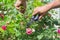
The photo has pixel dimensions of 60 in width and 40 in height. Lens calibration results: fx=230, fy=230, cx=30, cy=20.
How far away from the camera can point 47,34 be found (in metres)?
1.50

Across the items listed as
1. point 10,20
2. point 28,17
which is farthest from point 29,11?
point 10,20

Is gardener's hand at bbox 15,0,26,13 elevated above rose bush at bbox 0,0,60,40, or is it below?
above

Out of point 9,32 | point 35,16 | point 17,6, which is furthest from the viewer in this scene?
point 17,6

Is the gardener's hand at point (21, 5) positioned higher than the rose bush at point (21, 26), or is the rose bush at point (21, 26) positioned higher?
the gardener's hand at point (21, 5)

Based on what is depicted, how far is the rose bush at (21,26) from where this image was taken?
4.88 ft

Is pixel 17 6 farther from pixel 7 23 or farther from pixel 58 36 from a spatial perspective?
pixel 58 36

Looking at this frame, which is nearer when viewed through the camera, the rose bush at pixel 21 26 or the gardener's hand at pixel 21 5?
the rose bush at pixel 21 26

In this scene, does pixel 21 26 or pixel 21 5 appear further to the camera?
pixel 21 5

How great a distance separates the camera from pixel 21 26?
1542 millimetres

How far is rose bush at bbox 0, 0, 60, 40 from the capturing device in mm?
1487

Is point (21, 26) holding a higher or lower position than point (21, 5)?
lower

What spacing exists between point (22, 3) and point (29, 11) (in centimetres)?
13

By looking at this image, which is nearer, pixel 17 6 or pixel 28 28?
pixel 28 28

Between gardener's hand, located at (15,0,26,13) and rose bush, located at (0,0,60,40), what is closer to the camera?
rose bush, located at (0,0,60,40)
